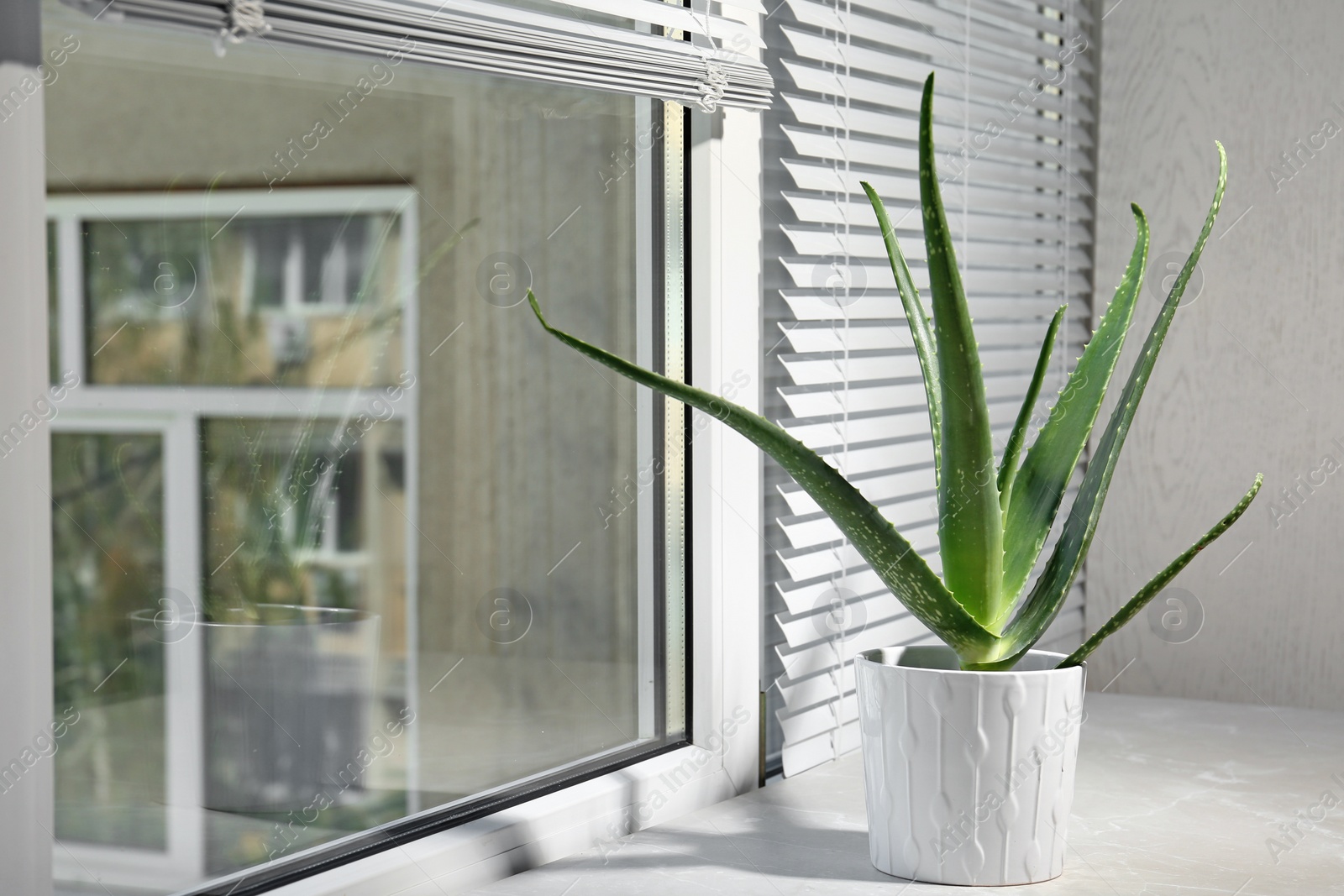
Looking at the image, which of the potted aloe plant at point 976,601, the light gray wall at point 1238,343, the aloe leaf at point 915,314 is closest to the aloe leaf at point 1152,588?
the potted aloe plant at point 976,601

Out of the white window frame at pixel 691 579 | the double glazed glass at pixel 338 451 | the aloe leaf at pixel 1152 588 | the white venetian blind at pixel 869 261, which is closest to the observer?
the white window frame at pixel 691 579

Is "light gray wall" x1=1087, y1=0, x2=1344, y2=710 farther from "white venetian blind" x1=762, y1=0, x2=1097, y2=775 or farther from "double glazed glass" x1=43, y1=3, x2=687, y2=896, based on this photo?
"double glazed glass" x1=43, y1=3, x2=687, y2=896

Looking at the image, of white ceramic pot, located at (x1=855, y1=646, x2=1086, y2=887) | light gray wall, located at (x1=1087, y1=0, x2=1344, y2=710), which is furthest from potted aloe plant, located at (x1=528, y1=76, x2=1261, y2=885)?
light gray wall, located at (x1=1087, y1=0, x2=1344, y2=710)

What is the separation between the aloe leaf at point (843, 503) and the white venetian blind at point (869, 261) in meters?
0.33

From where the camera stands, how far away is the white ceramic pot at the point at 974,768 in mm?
977

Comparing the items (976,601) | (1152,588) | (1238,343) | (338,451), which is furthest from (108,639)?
(1238,343)

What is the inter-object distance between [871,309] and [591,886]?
2.18 ft

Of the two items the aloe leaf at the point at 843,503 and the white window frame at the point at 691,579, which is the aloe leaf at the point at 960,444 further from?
the white window frame at the point at 691,579

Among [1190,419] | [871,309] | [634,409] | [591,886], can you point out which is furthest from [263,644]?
[1190,419]

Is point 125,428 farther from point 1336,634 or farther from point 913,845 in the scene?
point 1336,634

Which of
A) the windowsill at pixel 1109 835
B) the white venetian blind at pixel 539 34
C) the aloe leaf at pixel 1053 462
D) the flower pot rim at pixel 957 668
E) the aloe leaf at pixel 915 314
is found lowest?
the windowsill at pixel 1109 835

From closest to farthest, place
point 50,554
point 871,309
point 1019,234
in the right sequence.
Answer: point 50,554 < point 871,309 < point 1019,234

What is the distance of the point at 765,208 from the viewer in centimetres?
128

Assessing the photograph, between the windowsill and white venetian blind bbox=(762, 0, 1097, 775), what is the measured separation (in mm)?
148
